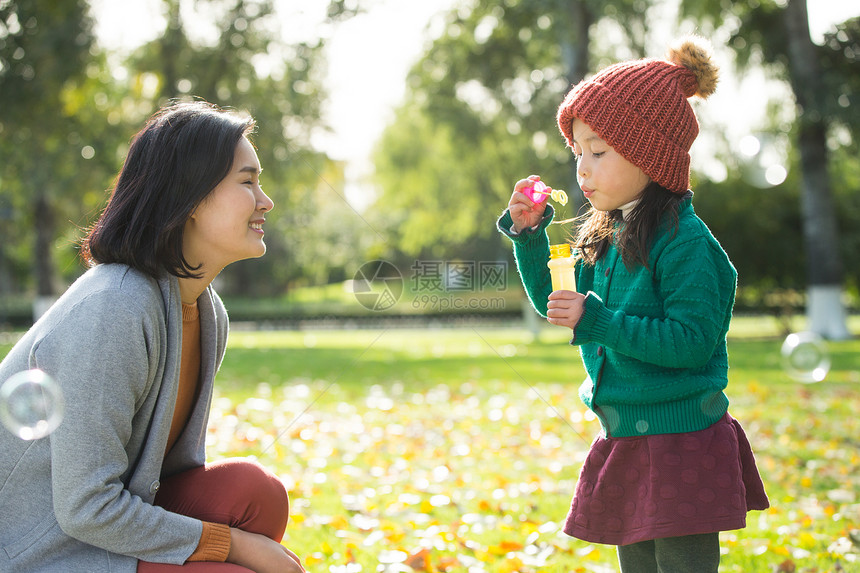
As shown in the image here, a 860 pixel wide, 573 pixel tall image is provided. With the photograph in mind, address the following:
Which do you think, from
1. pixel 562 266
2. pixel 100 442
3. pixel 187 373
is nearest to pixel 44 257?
pixel 187 373

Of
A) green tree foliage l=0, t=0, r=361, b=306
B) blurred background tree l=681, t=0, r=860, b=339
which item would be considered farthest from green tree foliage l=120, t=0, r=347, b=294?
blurred background tree l=681, t=0, r=860, b=339

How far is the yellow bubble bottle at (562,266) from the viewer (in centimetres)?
202

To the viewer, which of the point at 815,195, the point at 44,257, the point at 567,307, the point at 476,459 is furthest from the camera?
the point at 44,257

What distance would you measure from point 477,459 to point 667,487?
3.16 meters

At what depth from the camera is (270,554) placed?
1.93 metres

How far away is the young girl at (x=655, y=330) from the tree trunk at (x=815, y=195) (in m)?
13.7

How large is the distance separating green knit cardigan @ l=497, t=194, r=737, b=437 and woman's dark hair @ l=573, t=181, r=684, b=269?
0.9 inches

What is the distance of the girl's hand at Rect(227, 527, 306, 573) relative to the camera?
189 cm

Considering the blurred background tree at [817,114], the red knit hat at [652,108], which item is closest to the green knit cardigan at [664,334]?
the red knit hat at [652,108]

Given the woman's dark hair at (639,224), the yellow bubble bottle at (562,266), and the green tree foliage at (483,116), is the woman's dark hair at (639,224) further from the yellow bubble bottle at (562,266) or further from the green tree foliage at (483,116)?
the green tree foliage at (483,116)

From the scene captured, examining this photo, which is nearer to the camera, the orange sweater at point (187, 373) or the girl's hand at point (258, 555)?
the girl's hand at point (258, 555)

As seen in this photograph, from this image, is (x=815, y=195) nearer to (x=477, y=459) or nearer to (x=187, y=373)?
(x=477, y=459)

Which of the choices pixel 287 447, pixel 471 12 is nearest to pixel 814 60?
pixel 471 12

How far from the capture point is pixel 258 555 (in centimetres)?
191
